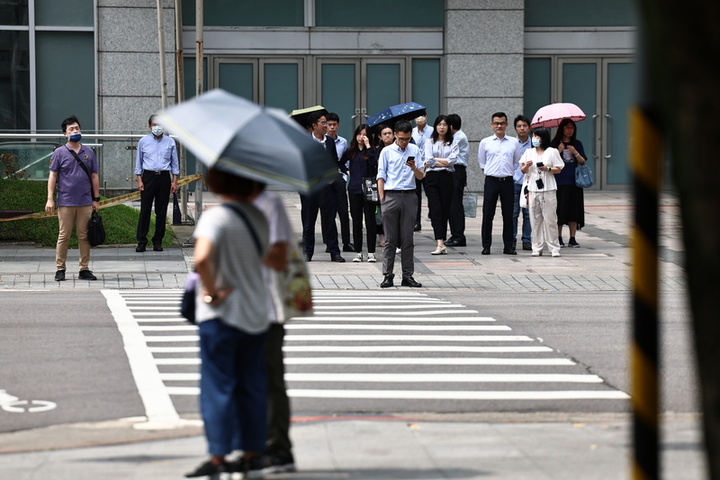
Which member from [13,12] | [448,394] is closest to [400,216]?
[448,394]

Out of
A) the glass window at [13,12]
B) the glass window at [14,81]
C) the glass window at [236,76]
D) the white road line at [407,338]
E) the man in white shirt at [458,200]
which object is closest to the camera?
the white road line at [407,338]

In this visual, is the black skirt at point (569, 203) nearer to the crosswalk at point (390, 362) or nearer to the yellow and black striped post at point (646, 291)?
the crosswalk at point (390, 362)

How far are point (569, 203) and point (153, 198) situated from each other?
251 inches

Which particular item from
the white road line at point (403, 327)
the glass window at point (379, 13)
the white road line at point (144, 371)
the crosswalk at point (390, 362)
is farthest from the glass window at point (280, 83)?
the white road line at point (403, 327)

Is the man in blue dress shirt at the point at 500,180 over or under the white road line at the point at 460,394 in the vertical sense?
over

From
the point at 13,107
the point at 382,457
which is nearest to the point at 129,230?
the point at 13,107

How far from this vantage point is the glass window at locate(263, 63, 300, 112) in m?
27.2

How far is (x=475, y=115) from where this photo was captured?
27.2 m

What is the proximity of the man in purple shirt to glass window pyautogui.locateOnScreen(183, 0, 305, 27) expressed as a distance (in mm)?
12756

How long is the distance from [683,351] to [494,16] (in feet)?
59.4

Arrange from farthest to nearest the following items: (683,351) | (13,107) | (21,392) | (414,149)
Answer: (13,107)
(414,149)
(683,351)
(21,392)

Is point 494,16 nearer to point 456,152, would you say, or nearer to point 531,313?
point 456,152

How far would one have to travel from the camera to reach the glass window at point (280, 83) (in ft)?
89.3

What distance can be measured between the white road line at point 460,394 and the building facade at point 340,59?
1850cm
